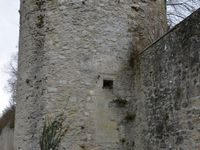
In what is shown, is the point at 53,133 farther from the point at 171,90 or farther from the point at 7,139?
the point at 7,139

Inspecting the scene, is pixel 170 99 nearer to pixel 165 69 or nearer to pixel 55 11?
pixel 165 69

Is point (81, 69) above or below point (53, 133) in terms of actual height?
above

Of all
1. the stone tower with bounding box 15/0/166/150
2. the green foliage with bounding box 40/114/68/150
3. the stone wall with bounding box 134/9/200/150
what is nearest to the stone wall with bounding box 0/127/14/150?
the stone tower with bounding box 15/0/166/150

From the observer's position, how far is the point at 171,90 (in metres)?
8.05

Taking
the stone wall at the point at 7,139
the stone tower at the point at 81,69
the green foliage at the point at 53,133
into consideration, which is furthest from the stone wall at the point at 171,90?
the stone wall at the point at 7,139

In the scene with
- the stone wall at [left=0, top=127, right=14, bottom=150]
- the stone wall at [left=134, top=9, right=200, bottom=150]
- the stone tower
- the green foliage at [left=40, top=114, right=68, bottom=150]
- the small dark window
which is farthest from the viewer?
the stone wall at [left=0, top=127, right=14, bottom=150]

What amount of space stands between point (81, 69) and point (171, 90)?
205 cm

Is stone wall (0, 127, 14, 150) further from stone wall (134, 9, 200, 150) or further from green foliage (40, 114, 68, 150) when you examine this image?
stone wall (134, 9, 200, 150)

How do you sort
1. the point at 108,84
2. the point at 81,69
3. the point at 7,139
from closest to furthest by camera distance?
the point at 81,69, the point at 108,84, the point at 7,139

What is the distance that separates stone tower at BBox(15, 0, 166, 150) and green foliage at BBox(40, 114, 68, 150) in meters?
0.12

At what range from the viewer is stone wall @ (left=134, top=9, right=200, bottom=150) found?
741 centimetres

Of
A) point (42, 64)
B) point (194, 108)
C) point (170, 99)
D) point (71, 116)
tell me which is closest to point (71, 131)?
point (71, 116)

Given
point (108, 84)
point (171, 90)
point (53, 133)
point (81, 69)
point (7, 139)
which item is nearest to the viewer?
point (171, 90)

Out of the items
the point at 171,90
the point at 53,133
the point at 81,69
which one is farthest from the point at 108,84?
the point at 171,90
